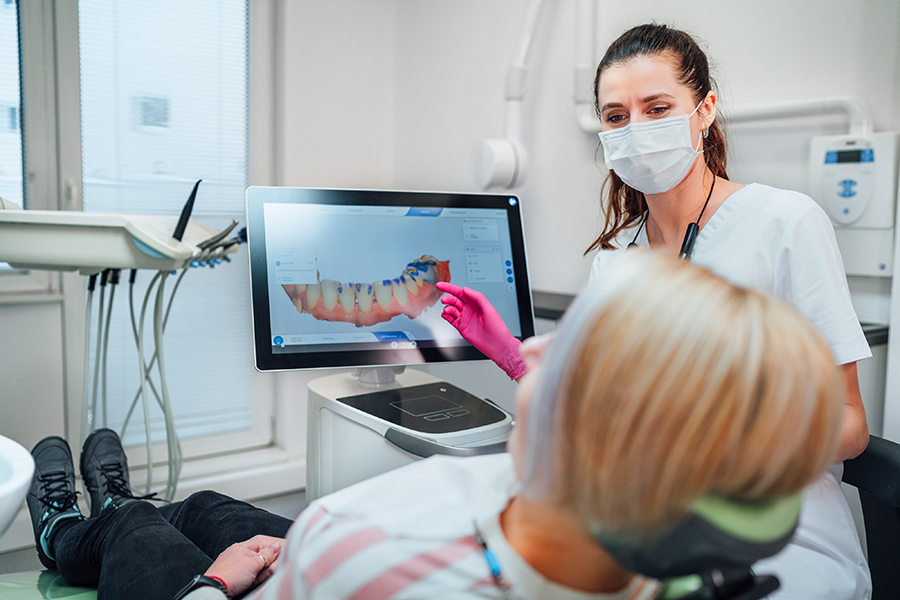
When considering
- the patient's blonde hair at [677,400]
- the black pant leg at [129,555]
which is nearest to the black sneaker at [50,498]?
the black pant leg at [129,555]

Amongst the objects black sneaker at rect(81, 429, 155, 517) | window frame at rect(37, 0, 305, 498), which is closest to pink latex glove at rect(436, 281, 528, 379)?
black sneaker at rect(81, 429, 155, 517)

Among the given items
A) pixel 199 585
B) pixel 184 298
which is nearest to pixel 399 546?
pixel 199 585

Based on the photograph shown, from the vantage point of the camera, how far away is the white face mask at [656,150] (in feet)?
3.53

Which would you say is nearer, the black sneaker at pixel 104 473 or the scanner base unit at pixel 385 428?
the scanner base unit at pixel 385 428

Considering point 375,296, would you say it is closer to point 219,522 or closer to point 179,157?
point 219,522

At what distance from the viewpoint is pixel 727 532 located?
0.38m

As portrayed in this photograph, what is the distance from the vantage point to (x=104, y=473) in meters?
1.47

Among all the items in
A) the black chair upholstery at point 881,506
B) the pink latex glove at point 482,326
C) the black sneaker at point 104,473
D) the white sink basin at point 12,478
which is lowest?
the black sneaker at point 104,473

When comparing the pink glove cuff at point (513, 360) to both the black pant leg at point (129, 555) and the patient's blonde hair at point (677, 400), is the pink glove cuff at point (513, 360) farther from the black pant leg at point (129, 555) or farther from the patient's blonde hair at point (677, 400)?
the patient's blonde hair at point (677, 400)

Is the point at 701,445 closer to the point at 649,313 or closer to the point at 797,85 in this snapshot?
the point at 649,313

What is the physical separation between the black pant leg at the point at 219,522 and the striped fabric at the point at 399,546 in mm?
508

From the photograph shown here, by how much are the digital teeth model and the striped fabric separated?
0.63 m

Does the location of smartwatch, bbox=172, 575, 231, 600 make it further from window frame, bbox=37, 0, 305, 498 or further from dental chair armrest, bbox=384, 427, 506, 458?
window frame, bbox=37, 0, 305, 498

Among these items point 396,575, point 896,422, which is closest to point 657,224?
point 896,422
